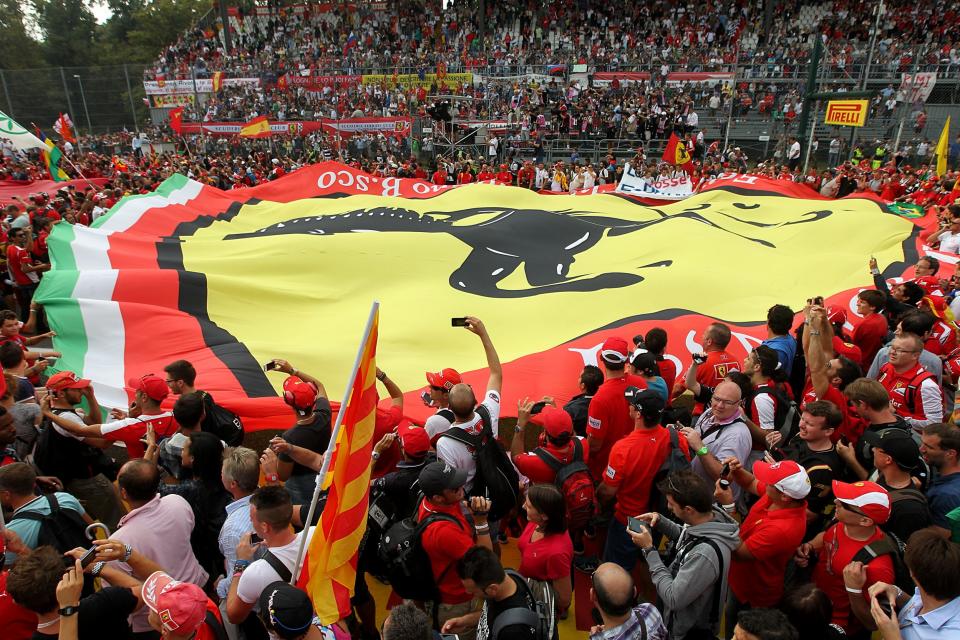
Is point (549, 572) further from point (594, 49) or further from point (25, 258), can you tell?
point (594, 49)

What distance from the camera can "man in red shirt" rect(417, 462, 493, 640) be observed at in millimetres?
3012

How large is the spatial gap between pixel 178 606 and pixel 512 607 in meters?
1.35

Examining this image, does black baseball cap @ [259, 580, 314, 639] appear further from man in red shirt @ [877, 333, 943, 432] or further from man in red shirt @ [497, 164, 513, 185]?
man in red shirt @ [497, 164, 513, 185]

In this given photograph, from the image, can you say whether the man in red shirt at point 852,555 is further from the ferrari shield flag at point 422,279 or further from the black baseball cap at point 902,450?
the ferrari shield flag at point 422,279

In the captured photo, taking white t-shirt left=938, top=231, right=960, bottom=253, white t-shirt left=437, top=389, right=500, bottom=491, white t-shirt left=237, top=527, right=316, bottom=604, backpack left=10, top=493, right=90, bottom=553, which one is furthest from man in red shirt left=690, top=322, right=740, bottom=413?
white t-shirt left=938, top=231, right=960, bottom=253

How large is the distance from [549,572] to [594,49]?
28.9 meters

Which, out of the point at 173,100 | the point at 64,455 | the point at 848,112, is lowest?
the point at 64,455

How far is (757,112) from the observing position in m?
23.4

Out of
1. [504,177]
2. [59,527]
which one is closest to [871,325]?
[59,527]

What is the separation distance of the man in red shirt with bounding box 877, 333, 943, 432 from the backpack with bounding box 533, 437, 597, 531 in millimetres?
2428

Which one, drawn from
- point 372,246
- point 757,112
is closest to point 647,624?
point 372,246

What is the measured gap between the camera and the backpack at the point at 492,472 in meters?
3.65

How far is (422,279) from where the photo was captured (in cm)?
771

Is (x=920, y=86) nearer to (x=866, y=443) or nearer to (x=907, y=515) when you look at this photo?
(x=866, y=443)
